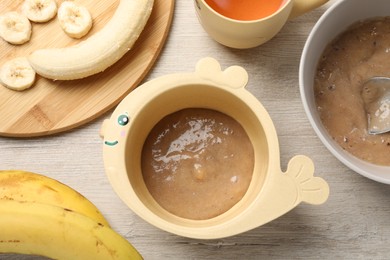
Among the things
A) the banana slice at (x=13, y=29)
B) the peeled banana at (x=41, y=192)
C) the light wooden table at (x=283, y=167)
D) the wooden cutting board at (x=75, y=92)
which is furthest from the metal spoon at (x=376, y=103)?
the banana slice at (x=13, y=29)

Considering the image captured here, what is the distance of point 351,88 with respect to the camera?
3.33ft

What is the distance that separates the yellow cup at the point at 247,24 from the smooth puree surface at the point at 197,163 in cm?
13

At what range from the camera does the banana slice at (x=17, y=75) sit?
1082mm

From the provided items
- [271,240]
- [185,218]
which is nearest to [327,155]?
[271,240]

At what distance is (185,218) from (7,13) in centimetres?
49

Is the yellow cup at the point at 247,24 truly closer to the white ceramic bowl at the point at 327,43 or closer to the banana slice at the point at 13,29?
the white ceramic bowl at the point at 327,43

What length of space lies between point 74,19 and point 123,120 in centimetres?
25

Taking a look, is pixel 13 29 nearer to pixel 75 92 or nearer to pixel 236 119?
pixel 75 92

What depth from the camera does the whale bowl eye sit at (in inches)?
38.1

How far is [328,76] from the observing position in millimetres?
1018

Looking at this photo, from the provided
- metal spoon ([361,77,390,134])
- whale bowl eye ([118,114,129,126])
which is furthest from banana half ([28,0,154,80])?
metal spoon ([361,77,390,134])

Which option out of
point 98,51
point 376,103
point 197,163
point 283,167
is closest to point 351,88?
point 376,103

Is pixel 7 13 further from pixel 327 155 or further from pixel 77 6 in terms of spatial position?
pixel 327 155

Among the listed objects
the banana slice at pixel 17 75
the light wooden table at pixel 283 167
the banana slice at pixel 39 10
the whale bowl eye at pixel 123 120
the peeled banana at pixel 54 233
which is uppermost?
the banana slice at pixel 39 10
